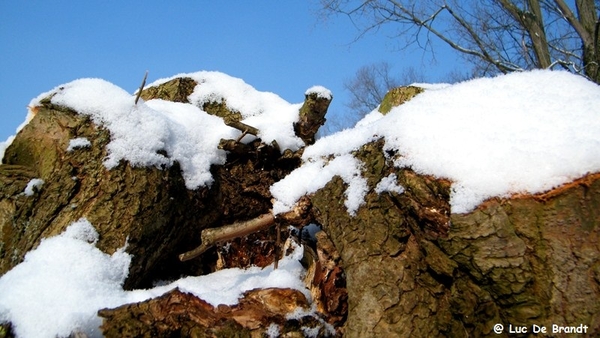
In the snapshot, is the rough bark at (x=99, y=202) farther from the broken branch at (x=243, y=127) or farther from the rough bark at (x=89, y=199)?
the broken branch at (x=243, y=127)

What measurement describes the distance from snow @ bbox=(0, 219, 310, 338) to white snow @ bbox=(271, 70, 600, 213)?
0.77 metres

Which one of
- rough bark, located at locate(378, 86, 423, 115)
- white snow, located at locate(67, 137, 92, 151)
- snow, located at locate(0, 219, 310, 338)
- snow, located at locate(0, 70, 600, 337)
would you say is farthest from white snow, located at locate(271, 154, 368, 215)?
rough bark, located at locate(378, 86, 423, 115)

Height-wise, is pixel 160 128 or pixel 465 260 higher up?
pixel 160 128

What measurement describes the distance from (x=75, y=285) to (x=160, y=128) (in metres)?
1.06

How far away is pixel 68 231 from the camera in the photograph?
209 centimetres

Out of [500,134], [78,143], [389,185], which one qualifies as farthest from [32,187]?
[500,134]

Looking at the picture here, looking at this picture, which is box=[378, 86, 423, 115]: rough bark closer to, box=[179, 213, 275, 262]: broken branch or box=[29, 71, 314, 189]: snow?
box=[29, 71, 314, 189]: snow

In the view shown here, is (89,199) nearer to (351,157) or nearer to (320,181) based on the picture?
(320,181)

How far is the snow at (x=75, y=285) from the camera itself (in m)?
1.61

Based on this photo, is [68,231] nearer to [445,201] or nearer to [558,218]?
[445,201]

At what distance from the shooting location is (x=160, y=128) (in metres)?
2.50

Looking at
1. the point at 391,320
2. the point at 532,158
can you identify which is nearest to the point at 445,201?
the point at 532,158

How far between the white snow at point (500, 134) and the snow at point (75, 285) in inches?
30.4

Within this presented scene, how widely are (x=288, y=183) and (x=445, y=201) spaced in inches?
34.5
